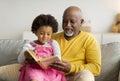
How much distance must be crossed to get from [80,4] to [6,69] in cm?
168

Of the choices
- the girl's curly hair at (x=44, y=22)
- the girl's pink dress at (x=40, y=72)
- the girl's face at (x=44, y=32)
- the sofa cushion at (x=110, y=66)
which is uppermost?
the girl's curly hair at (x=44, y=22)

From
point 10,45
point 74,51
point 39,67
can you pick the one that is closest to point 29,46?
point 39,67

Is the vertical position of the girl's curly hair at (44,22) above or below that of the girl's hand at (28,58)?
above

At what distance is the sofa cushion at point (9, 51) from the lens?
94.3 inches

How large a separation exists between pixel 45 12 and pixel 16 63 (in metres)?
1.30

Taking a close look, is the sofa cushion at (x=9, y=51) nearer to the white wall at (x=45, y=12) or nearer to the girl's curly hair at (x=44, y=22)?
the girl's curly hair at (x=44, y=22)

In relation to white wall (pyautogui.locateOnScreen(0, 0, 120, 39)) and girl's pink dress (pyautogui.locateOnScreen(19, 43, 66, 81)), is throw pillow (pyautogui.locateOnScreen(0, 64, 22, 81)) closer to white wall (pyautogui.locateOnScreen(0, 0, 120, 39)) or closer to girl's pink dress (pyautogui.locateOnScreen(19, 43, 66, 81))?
girl's pink dress (pyautogui.locateOnScreen(19, 43, 66, 81))

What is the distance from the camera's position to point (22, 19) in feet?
11.7

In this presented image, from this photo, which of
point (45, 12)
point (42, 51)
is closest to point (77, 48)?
point (42, 51)

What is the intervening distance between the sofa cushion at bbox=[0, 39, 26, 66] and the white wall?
3.59 feet

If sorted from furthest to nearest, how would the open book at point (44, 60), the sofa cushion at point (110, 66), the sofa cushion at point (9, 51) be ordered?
the sofa cushion at point (9, 51) < the sofa cushion at point (110, 66) < the open book at point (44, 60)

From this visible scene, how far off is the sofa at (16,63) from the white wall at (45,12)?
1080mm

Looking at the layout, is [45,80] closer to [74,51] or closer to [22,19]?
[74,51]

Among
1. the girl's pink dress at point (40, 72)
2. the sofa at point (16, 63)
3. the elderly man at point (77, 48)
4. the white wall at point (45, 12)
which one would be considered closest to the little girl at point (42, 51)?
the girl's pink dress at point (40, 72)
